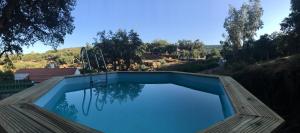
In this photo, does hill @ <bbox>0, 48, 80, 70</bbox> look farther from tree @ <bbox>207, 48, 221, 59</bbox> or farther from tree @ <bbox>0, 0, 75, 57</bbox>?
tree @ <bbox>0, 0, 75, 57</bbox>

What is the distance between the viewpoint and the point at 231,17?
87.7ft

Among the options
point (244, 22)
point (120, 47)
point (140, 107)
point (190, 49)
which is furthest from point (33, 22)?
point (190, 49)

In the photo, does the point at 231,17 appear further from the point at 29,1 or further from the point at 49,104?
the point at 49,104

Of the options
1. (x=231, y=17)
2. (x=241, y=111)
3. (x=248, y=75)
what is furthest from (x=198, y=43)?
(x=241, y=111)

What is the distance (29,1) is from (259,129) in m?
9.56

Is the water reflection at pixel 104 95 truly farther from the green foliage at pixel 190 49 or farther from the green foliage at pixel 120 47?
the green foliage at pixel 190 49

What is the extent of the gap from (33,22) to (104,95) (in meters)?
3.91

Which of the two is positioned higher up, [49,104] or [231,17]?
[231,17]

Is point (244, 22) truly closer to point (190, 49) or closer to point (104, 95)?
point (190, 49)

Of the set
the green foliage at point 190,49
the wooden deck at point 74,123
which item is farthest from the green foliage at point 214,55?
the wooden deck at point 74,123

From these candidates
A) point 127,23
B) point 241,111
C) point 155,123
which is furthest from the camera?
point 127,23

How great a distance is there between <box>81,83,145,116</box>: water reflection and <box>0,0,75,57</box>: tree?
259 cm

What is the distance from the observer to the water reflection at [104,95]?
8.48m

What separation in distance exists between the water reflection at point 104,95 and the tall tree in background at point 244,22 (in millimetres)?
15895
